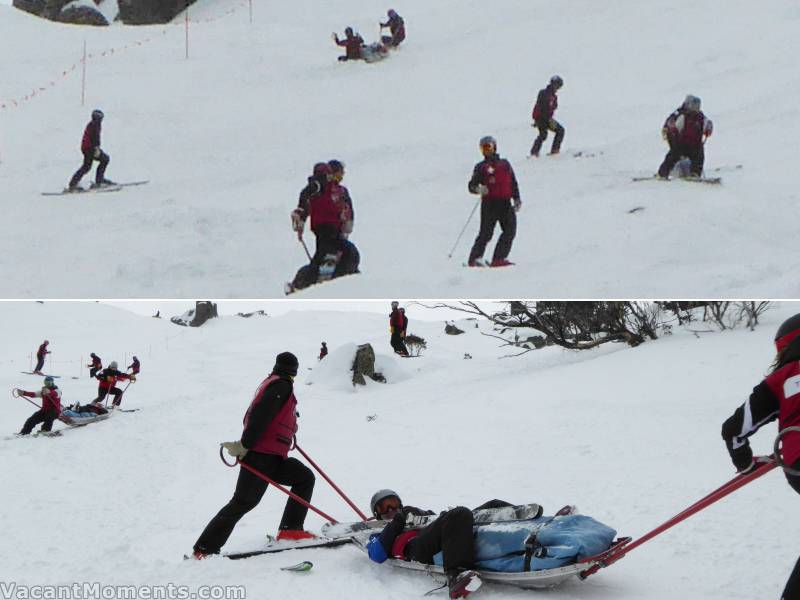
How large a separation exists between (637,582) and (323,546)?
1.32 metres

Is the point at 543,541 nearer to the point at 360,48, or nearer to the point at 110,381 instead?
the point at 110,381

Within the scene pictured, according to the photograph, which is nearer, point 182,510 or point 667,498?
point 667,498

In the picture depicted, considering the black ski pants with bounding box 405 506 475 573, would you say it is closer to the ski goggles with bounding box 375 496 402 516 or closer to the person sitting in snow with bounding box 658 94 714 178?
the ski goggles with bounding box 375 496 402 516

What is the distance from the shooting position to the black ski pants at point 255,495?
3.63 metres

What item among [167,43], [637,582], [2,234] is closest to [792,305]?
[637,582]

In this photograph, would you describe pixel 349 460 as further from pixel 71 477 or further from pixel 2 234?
pixel 2 234

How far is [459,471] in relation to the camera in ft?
17.3

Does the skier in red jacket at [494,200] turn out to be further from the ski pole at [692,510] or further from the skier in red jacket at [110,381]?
the skier in red jacket at [110,381]

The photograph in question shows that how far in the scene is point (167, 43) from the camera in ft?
48.8

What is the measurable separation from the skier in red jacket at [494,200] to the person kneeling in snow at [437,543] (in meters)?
2.91

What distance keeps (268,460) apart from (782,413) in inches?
87.5

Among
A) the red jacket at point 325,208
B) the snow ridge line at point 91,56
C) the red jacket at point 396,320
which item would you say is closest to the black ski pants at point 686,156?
the red jacket at point 325,208

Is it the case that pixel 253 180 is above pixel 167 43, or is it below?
below

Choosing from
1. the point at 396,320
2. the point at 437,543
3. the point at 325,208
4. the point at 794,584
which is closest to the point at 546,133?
the point at 325,208
